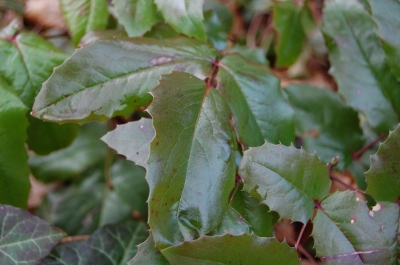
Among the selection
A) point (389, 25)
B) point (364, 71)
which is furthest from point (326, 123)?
point (389, 25)

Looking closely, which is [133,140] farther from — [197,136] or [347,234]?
[347,234]

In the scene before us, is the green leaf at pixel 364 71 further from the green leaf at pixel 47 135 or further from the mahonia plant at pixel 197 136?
the green leaf at pixel 47 135

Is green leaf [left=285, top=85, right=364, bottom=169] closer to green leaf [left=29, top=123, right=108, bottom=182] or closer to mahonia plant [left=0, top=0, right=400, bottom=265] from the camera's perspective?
mahonia plant [left=0, top=0, right=400, bottom=265]

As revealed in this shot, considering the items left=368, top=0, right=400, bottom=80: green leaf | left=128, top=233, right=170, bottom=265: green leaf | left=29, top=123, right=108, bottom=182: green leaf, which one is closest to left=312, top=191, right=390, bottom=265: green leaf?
left=128, top=233, right=170, bottom=265: green leaf

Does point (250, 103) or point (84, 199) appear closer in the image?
point (250, 103)

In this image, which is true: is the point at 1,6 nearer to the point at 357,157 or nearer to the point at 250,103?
the point at 250,103

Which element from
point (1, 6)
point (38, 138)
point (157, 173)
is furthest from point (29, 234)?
point (1, 6)
